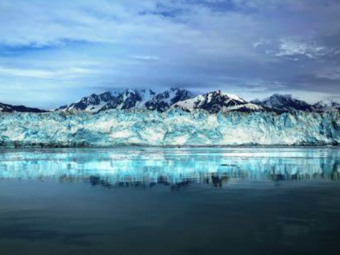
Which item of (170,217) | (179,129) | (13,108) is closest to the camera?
(170,217)

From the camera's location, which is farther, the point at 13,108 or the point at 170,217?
the point at 13,108

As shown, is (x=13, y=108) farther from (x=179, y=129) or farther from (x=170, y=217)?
(x=170, y=217)

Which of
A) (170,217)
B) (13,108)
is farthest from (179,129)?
(13,108)

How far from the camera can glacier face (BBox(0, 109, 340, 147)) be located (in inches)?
3580

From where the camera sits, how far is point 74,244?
928 centimetres

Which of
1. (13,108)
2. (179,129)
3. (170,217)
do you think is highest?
(13,108)

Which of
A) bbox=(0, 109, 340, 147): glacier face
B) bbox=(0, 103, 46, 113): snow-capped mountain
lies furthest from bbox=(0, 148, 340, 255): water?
bbox=(0, 103, 46, 113): snow-capped mountain

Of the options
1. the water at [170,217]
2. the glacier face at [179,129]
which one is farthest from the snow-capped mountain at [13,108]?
the water at [170,217]

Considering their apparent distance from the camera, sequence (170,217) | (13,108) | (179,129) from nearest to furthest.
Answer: (170,217), (179,129), (13,108)

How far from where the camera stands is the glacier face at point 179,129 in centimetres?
9094

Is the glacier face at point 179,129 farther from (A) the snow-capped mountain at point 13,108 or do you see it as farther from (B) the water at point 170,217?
(B) the water at point 170,217

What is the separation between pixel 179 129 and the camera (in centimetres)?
9538

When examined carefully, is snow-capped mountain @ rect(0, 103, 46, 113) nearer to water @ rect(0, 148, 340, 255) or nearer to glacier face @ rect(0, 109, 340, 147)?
glacier face @ rect(0, 109, 340, 147)

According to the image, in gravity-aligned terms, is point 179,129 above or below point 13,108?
below
